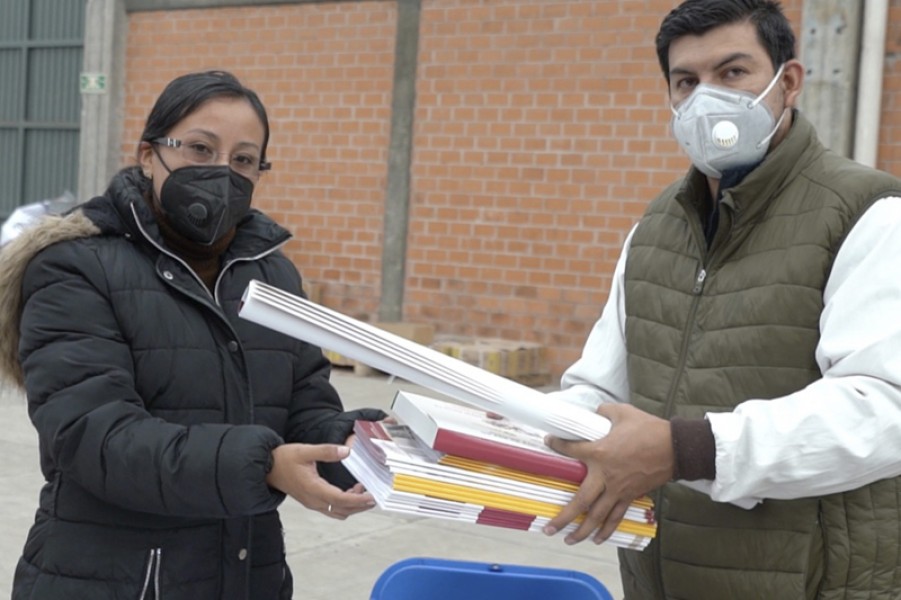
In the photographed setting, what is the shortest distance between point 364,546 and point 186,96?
3108 mm

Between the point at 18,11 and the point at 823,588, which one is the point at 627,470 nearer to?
the point at 823,588

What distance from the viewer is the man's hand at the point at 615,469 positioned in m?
1.75

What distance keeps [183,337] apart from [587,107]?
22.4ft

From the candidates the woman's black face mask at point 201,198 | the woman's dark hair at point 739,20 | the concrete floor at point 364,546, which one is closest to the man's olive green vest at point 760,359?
the woman's dark hair at point 739,20

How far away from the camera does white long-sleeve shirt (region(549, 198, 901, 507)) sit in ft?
5.72

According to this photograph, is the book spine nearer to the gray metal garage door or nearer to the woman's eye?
the woman's eye

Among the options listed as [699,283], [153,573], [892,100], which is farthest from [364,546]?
[892,100]

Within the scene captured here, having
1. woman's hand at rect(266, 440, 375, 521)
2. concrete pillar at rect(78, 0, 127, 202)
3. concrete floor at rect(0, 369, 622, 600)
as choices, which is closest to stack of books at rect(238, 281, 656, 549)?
woman's hand at rect(266, 440, 375, 521)

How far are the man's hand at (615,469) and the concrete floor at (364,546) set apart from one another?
271 centimetres

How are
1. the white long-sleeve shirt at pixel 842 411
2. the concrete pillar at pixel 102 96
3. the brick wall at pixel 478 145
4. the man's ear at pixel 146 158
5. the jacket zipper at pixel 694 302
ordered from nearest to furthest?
the white long-sleeve shirt at pixel 842 411
the jacket zipper at pixel 694 302
the man's ear at pixel 146 158
the brick wall at pixel 478 145
the concrete pillar at pixel 102 96

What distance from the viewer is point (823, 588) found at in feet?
6.25

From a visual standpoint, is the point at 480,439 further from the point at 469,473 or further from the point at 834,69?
the point at 834,69

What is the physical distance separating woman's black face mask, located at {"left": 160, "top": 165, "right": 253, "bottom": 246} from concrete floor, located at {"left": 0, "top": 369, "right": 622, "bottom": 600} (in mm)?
2412

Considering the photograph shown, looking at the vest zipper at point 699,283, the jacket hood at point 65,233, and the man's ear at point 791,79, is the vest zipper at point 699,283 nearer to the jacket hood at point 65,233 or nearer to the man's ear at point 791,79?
the man's ear at point 791,79
